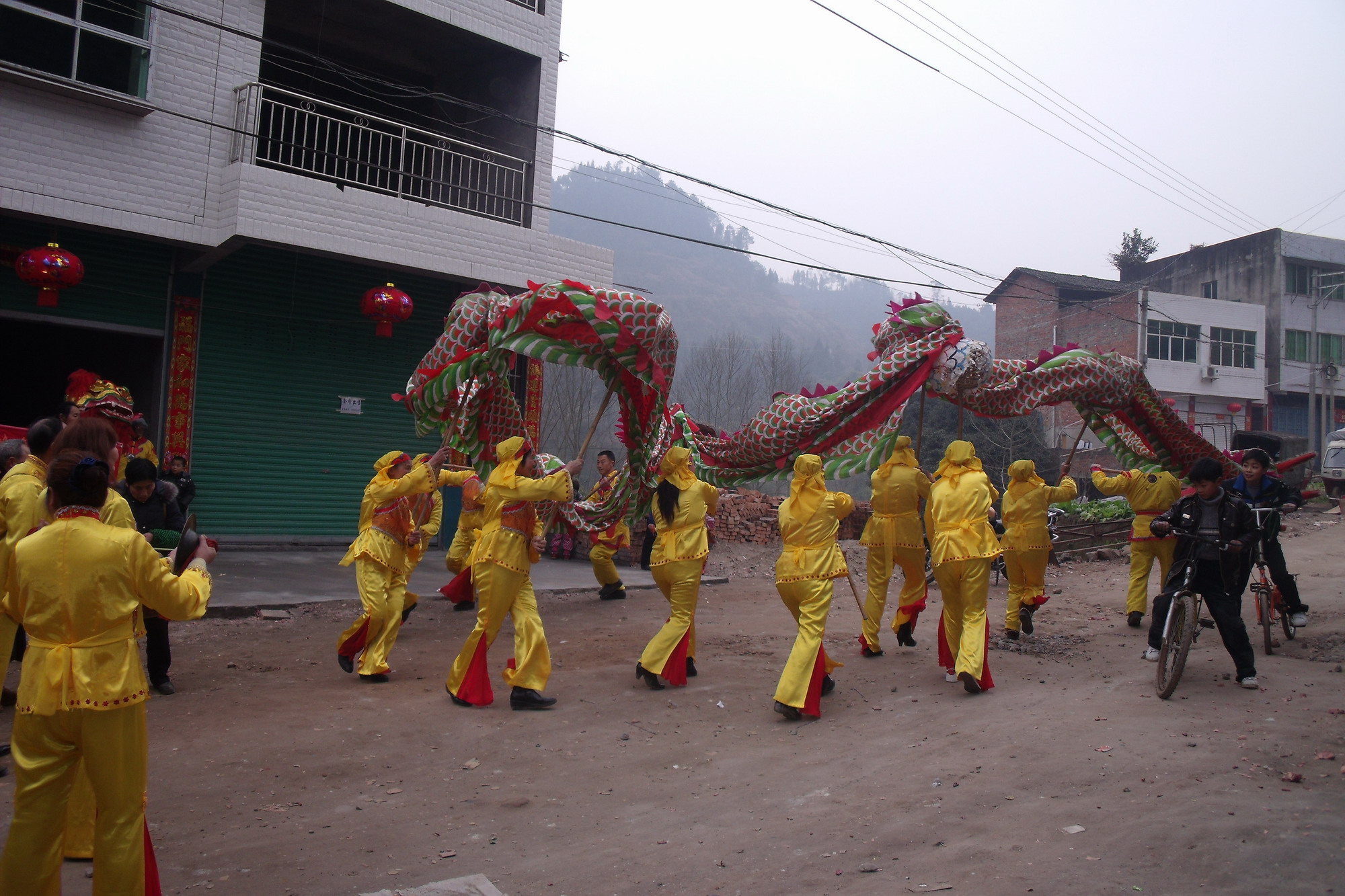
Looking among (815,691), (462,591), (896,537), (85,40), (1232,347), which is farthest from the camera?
(1232,347)

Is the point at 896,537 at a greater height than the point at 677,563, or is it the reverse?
the point at 896,537

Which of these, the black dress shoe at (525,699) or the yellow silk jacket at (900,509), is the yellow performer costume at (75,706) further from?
the yellow silk jacket at (900,509)

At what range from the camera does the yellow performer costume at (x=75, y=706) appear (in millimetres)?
3012

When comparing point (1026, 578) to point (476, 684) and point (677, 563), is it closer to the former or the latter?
point (677, 563)

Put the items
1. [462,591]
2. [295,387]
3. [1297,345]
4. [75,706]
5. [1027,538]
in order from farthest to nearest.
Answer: [1297,345] < [295,387] < [462,591] < [1027,538] < [75,706]

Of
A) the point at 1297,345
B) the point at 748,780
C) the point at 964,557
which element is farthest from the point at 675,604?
the point at 1297,345

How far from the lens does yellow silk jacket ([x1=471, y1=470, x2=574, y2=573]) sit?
19.8ft

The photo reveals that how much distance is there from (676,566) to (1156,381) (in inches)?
1088

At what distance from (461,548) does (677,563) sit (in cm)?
394

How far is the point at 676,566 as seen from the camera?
21.7 feet

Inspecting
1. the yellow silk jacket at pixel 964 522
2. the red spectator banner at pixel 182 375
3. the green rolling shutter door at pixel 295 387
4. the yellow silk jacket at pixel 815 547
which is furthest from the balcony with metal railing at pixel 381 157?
the yellow silk jacket at pixel 964 522

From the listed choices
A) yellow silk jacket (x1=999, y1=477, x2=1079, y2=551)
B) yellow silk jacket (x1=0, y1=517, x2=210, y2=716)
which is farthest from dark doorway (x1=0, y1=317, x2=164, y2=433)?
yellow silk jacket (x1=999, y1=477, x2=1079, y2=551)

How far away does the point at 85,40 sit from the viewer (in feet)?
35.2

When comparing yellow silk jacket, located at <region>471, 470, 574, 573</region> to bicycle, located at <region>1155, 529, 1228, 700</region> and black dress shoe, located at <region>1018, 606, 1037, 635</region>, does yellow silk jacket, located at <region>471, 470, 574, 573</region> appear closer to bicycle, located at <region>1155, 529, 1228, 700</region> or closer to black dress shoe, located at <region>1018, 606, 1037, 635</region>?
bicycle, located at <region>1155, 529, 1228, 700</region>
